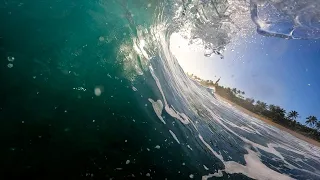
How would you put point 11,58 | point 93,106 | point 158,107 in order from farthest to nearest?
point 158,107, point 93,106, point 11,58

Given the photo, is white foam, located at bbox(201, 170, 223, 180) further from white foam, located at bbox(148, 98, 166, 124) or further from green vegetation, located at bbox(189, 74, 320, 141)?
green vegetation, located at bbox(189, 74, 320, 141)

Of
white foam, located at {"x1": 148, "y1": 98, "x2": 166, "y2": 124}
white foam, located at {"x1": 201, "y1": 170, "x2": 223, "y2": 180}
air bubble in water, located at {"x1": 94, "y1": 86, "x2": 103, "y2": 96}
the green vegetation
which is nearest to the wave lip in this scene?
white foam, located at {"x1": 148, "y1": 98, "x2": 166, "y2": 124}

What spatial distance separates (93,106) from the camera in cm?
451

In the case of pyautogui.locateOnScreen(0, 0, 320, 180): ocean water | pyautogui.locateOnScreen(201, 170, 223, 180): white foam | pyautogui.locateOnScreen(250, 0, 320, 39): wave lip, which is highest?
pyautogui.locateOnScreen(250, 0, 320, 39): wave lip

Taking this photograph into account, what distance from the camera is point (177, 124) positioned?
6402 millimetres

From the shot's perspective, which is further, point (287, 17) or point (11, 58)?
point (287, 17)

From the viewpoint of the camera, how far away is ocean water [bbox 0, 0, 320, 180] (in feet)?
12.0

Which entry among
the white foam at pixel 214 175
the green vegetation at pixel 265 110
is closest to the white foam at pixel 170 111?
the white foam at pixel 214 175

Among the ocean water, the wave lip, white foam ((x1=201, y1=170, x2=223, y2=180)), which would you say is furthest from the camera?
the wave lip

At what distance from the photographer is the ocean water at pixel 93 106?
12.0 feet

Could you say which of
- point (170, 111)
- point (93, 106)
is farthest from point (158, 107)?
point (93, 106)

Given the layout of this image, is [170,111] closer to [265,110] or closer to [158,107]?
[158,107]

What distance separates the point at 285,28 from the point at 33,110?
7.43 meters

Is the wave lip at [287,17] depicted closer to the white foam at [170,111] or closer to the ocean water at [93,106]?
the ocean water at [93,106]
